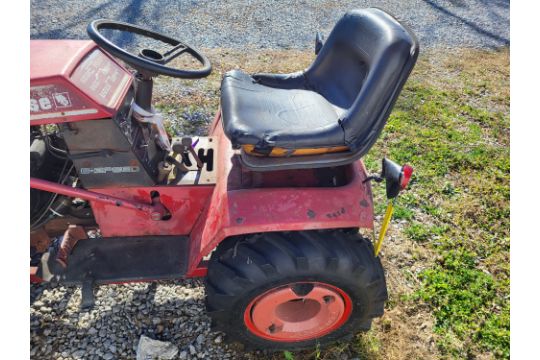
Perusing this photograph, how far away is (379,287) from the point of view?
1.74 meters

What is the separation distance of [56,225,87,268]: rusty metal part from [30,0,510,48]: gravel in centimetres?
430

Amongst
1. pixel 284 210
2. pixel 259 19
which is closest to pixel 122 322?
pixel 284 210

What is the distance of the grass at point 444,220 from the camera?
2.13 metres

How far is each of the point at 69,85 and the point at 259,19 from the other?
597 cm

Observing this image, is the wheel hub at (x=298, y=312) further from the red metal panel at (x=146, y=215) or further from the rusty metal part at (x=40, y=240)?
the rusty metal part at (x=40, y=240)

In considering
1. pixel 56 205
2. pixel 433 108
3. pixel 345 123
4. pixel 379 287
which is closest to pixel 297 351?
pixel 379 287

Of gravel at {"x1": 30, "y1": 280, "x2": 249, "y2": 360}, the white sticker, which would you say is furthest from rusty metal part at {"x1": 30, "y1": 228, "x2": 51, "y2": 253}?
the white sticker

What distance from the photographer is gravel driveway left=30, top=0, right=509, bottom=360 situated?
6.75ft

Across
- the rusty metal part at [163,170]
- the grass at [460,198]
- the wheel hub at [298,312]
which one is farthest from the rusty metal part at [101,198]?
the grass at [460,198]

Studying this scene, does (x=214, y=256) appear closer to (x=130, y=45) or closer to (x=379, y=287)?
(x=379, y=287)

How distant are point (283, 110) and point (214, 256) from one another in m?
0.83

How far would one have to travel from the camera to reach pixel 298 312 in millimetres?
1966

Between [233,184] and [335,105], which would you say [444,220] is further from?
[233,184]

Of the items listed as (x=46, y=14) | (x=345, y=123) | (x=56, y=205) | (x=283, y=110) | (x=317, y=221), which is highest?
(x=345, y=123)
